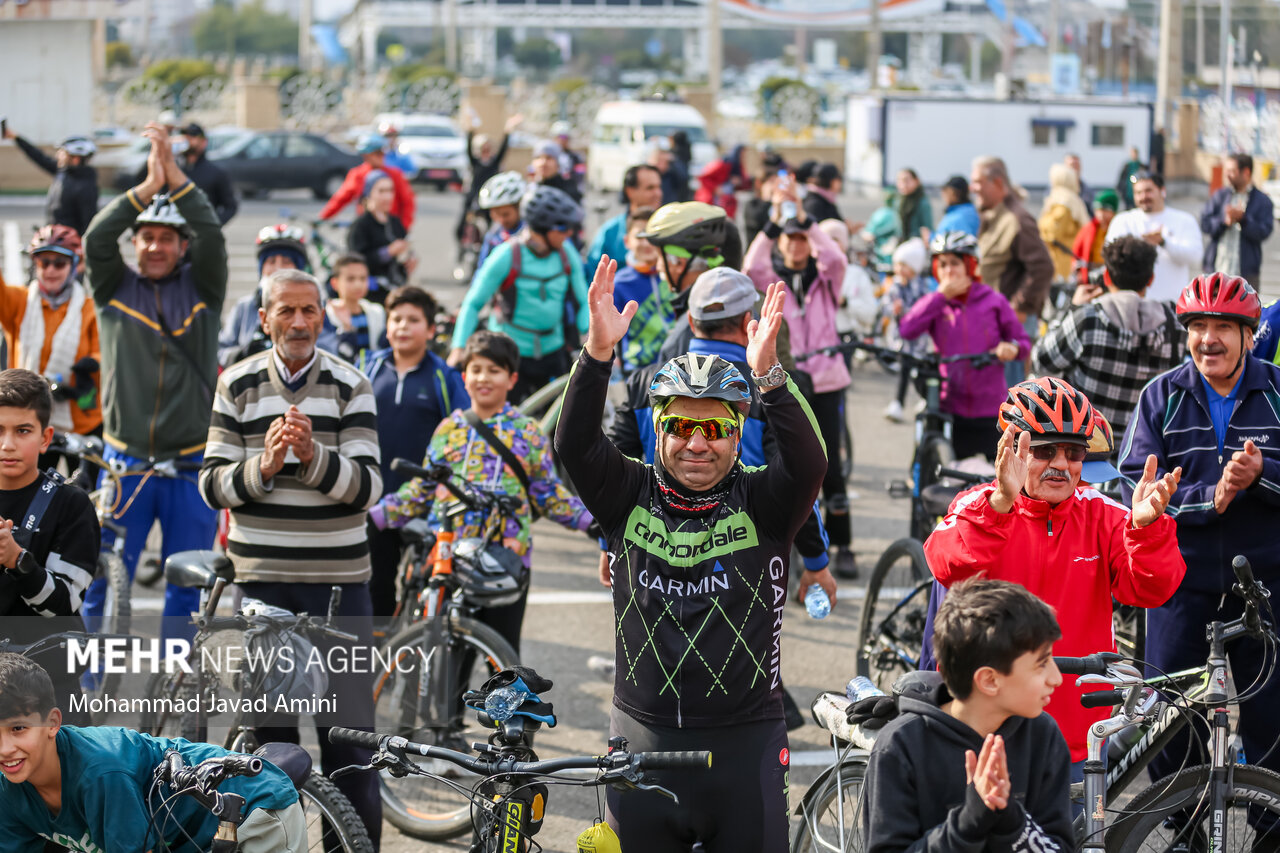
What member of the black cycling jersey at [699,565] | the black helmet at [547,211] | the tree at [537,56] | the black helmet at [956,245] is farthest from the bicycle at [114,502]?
the tree at [537,56]

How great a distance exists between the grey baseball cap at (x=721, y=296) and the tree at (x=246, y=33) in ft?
362

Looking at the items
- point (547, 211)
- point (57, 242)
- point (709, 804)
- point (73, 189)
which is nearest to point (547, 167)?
point (73, 189)

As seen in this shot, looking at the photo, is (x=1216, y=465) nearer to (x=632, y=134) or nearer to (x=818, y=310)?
(x=818, y=310)

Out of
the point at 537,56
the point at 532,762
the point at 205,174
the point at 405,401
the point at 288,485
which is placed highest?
the point at 537,56

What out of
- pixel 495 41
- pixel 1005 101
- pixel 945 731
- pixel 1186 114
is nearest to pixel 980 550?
pixel 945 731

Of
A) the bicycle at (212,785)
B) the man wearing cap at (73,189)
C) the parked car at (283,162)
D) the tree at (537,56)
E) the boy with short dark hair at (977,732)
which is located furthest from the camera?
the tree at (537,56)

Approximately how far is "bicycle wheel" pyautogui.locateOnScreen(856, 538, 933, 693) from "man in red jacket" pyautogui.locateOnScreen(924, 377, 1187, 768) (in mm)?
1689

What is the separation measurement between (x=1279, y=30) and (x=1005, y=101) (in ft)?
24.6

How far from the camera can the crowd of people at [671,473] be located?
4004mm

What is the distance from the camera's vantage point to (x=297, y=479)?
5.65 meters

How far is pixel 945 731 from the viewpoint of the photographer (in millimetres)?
3469

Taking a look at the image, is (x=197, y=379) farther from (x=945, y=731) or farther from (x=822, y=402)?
(x=945, y=731)

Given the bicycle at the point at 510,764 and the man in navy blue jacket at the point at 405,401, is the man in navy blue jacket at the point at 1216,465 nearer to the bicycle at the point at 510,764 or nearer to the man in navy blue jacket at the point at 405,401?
the bicycle at the point at 510,764

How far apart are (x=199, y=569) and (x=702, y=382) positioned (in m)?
2.32
